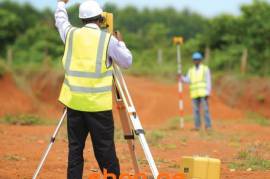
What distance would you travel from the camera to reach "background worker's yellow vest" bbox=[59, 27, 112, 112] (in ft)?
17.9

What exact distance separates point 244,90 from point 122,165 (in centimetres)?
1696

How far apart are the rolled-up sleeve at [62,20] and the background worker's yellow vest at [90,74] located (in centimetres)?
25

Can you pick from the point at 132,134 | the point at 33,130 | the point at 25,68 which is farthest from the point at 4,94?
the point at 132,134

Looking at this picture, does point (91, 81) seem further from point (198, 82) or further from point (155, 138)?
point (198, 82)

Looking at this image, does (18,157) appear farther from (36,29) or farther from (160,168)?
(36,29)

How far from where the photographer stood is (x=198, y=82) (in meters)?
14.4

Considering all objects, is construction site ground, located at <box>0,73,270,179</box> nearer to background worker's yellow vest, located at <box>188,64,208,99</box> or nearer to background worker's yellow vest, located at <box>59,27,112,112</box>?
background worker's yellow vest, located at <box>188,64,208,99</box>

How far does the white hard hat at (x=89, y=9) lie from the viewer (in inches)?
218

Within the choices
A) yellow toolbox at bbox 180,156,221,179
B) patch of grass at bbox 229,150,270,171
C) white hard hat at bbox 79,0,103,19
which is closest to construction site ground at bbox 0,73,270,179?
patch of grass at bbox 229,150,270,171

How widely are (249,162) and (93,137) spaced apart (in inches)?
134

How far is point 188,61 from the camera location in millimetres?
31312

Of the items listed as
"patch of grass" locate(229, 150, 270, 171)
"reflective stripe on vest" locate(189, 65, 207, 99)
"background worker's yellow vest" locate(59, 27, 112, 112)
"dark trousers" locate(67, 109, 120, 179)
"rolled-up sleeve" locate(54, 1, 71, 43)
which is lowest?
"patch of grass" locate(229, 150, 270, 171)

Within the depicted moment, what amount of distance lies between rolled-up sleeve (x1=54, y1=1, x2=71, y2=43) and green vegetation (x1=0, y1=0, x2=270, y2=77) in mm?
14008

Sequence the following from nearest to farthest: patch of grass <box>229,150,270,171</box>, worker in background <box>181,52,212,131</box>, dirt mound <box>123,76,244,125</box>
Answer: patch of grass <box>229,150,270,171</box> < worker in background <box>181,52,212,131</box> < dirt mound <box>123,76,244,125</box>
